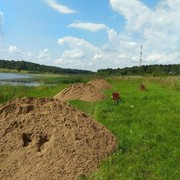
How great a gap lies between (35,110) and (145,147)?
3.12 metres

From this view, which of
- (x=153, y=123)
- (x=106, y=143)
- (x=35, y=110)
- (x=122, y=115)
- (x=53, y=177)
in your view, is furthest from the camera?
(x=122, y=115)

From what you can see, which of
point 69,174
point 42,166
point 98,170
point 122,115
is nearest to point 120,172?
point 98,170

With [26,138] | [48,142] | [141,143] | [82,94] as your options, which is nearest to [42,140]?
[48,142]

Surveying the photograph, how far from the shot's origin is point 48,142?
28.8 feet

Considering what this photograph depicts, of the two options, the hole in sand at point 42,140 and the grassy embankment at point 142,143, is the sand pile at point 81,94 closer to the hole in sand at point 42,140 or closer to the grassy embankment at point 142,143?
the grassy embankment at point 142,143

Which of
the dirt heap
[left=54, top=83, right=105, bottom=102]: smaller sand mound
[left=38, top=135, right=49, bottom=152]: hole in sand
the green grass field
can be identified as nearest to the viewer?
the dirt heap

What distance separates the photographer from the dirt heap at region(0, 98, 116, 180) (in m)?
7.94

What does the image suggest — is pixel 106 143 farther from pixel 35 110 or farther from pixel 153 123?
pixel 153 123

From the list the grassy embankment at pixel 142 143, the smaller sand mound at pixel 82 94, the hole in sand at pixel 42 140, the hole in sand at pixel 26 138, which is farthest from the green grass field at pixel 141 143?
the smaller sand mound at pixel 82 94

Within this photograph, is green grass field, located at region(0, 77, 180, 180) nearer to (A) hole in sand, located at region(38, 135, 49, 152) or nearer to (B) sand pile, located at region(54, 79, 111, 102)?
(A) hole in sand, located at region(38, 135, 49, 152)

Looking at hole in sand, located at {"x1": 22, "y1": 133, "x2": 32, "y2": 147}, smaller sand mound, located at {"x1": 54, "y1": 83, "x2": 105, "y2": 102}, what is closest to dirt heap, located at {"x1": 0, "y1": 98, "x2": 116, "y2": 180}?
hole in sand, located at {"x1": 22, "y1": 133, "x2": 32, "y2": 147}

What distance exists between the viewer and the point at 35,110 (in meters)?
10.2

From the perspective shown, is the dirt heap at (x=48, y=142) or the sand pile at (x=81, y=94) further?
the sand pile at (x=81, y=94)

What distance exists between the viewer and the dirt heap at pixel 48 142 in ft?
26.0
